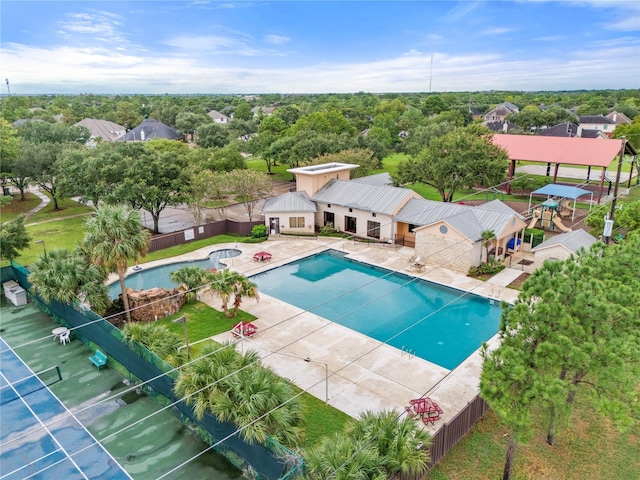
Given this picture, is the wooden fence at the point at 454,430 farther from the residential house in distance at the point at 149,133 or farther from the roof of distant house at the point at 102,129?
the roof of distant house at the point at 102,129

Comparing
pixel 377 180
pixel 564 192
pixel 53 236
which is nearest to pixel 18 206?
pixel 53 236

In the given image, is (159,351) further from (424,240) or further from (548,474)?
(424,240)

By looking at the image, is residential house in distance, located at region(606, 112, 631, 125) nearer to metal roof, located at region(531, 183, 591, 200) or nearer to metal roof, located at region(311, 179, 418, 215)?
metal roof, located at region(531, 183, 591, 200)

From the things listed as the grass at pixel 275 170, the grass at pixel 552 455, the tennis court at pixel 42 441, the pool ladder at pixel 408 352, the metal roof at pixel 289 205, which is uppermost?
the metal roof at pixel 289 205

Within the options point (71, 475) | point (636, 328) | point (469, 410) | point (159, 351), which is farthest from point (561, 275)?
point (71, 475)

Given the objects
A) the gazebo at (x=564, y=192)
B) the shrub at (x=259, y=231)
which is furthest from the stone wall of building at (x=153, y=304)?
the gazebo at (x=564, y=192)

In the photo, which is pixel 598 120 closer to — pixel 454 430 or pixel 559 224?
pixel 559 224
